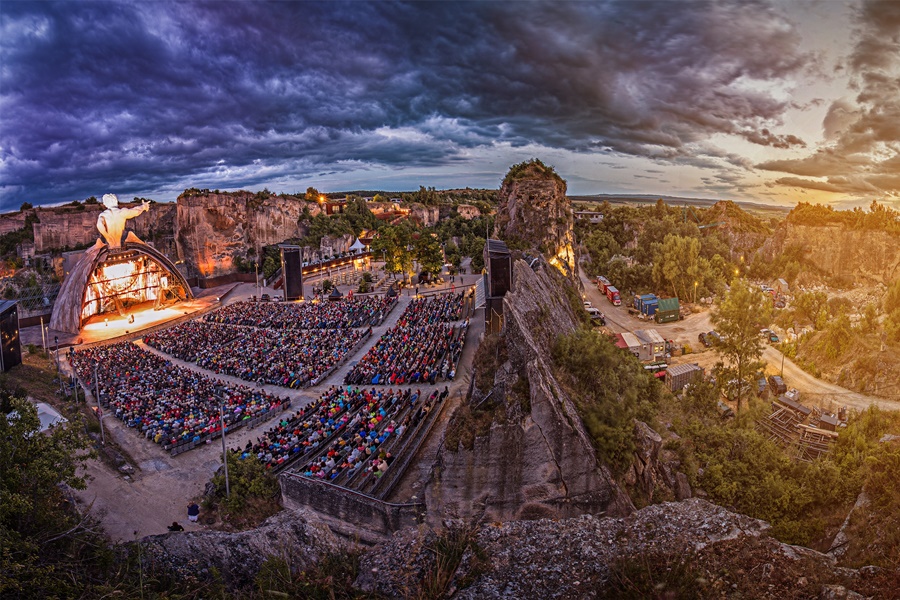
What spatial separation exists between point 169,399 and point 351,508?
15094 mm

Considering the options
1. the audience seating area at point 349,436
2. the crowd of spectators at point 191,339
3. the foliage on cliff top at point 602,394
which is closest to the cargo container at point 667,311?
the foliage on cliff top at point 602,394

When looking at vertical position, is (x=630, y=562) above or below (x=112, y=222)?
below

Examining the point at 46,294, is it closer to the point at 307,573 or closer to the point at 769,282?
the point at 307,573

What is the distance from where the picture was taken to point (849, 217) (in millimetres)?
59688

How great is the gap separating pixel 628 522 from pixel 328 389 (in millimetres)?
20047

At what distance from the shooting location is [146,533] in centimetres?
1530

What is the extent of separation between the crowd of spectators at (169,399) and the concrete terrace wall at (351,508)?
7.15 m

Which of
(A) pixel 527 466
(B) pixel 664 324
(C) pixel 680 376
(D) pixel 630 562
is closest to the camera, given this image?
(D) pixel 630 562

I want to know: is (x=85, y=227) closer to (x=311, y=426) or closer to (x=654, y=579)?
(x=311, y=426)

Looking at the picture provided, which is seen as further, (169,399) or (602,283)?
(602,283)

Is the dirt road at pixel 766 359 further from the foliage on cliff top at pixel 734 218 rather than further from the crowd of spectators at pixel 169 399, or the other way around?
the foliage on cliff top at pixel 734 218

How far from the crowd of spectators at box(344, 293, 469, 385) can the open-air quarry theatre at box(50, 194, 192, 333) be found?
30256 mm

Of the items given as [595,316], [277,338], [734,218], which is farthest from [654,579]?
[734,218]

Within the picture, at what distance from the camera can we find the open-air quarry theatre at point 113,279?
44.3 meters
